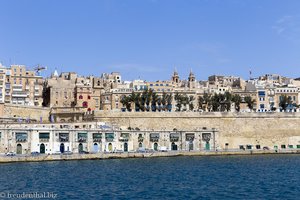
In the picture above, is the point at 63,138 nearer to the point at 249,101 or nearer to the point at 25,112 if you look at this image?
the point at 25,112

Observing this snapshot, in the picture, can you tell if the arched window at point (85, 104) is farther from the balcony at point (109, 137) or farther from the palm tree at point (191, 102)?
the balcony at point (109, 137)

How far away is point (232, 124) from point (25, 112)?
3649 cm

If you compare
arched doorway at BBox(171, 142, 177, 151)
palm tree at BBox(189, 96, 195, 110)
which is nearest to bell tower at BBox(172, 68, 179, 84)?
palm tree at BBox(189, 96, 195, 110)

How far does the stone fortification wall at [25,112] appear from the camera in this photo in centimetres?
8244

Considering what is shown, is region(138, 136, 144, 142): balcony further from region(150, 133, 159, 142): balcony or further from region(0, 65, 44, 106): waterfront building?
region(0, 65, 44, 106): waterfront building

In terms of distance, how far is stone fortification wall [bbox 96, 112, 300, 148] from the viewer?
275ft

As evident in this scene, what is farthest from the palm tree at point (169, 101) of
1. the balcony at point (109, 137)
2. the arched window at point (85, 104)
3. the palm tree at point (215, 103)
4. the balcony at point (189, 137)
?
the balcony at point (109, 137)

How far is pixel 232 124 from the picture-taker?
85.8 m

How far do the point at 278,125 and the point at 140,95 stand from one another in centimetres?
2659

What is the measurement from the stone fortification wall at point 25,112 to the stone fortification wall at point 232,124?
35.1ft

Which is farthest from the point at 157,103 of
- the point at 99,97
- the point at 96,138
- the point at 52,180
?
the point at 52,180

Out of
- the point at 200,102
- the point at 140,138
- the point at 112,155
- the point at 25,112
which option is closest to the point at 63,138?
the point at 112,155

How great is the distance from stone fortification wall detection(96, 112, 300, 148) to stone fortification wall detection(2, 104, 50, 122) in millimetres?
10700

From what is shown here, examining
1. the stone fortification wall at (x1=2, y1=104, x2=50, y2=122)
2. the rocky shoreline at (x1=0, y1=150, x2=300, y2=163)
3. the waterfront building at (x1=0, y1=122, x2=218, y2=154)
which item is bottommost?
the rocky shoreline at (x1=0, y1=150, x2=300, y2=163)
